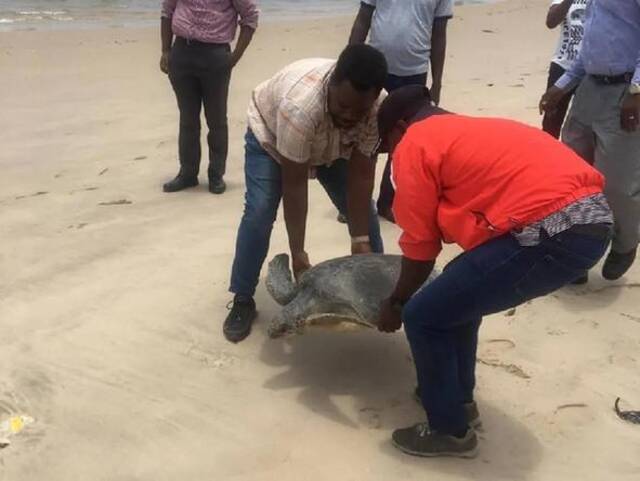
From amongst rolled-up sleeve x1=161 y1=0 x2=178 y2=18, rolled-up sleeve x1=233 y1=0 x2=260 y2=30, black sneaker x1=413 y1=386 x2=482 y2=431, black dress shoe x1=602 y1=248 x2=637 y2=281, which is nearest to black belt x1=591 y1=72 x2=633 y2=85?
black dress shoe x1=602 y1=248 x2=637 y2=281

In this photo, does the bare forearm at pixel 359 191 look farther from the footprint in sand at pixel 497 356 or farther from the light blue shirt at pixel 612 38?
the light blue shirt at pixel 612 38

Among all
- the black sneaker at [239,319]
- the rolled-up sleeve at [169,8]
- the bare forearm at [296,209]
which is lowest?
the black sneaker at [239,319]

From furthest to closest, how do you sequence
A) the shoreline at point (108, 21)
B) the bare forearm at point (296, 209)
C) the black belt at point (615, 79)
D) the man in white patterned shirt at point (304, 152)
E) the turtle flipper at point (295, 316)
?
the shoreline at point (108, 21) → the black belt at point (615, 79) → the bare forearm at point (296, 209) → the turtle flipper at point (295, 316) → the man in white patterned shirt at point (304, 152)

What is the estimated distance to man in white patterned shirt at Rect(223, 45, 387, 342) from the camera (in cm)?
281

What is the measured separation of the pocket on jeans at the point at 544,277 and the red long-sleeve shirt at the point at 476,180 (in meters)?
0.15

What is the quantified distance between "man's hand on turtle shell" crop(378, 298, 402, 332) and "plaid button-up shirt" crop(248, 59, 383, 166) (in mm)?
757

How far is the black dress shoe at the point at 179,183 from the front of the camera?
5.61 meters

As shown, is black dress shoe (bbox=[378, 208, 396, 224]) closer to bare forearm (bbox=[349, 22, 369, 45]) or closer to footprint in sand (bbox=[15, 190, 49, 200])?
bare forearm (bbox=[349, 22, 369, 45])

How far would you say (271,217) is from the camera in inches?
136

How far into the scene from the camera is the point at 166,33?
5.50 metres

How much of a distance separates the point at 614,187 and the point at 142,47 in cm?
1058

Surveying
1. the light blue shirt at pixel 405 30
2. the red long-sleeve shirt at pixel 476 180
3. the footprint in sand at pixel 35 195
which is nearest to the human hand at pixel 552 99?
the light blue shirt at pixel 405 30

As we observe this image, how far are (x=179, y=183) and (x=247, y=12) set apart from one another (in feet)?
4.44

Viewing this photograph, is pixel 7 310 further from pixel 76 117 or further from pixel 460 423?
pixel 76 117
